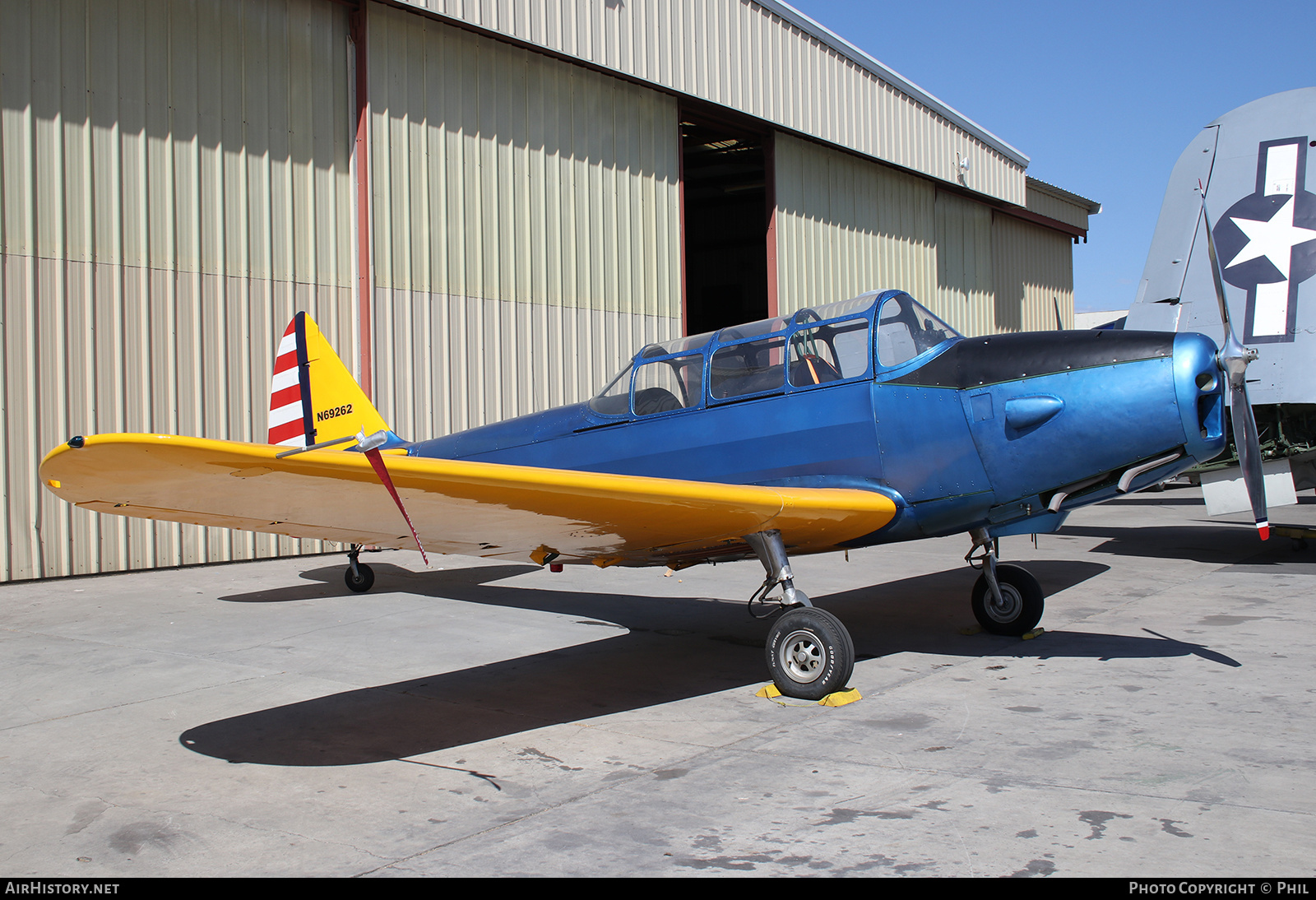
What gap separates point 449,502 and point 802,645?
2133mm

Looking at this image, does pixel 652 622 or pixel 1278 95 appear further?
A: pixel 1278 95

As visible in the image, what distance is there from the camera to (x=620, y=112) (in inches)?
575

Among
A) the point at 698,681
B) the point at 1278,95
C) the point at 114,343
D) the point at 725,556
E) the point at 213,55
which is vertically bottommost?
the point at 698,681

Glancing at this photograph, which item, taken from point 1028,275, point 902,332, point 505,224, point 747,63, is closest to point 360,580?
point 902,332

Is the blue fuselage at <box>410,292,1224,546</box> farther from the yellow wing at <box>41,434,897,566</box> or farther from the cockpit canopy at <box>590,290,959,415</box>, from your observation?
the yellow wing at <box>41,434,897,566</box>

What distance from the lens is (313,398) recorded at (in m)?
8.24

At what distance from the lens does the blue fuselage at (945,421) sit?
4766 millimetres

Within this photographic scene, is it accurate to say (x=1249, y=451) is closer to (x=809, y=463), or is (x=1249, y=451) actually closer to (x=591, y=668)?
(x=809, y=463)

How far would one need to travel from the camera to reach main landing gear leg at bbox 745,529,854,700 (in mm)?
4816

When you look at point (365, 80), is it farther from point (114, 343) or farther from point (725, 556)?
point (725, 556)

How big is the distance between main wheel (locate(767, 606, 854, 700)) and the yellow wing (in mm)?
538

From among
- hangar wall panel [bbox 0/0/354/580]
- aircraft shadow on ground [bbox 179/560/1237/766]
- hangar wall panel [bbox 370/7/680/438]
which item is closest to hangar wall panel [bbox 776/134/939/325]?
hangar wall panel [bbox 370/7/680/438]

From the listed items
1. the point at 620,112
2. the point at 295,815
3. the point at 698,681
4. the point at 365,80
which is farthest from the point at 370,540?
the point at 620,112

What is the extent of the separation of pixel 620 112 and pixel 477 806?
1300 cm
